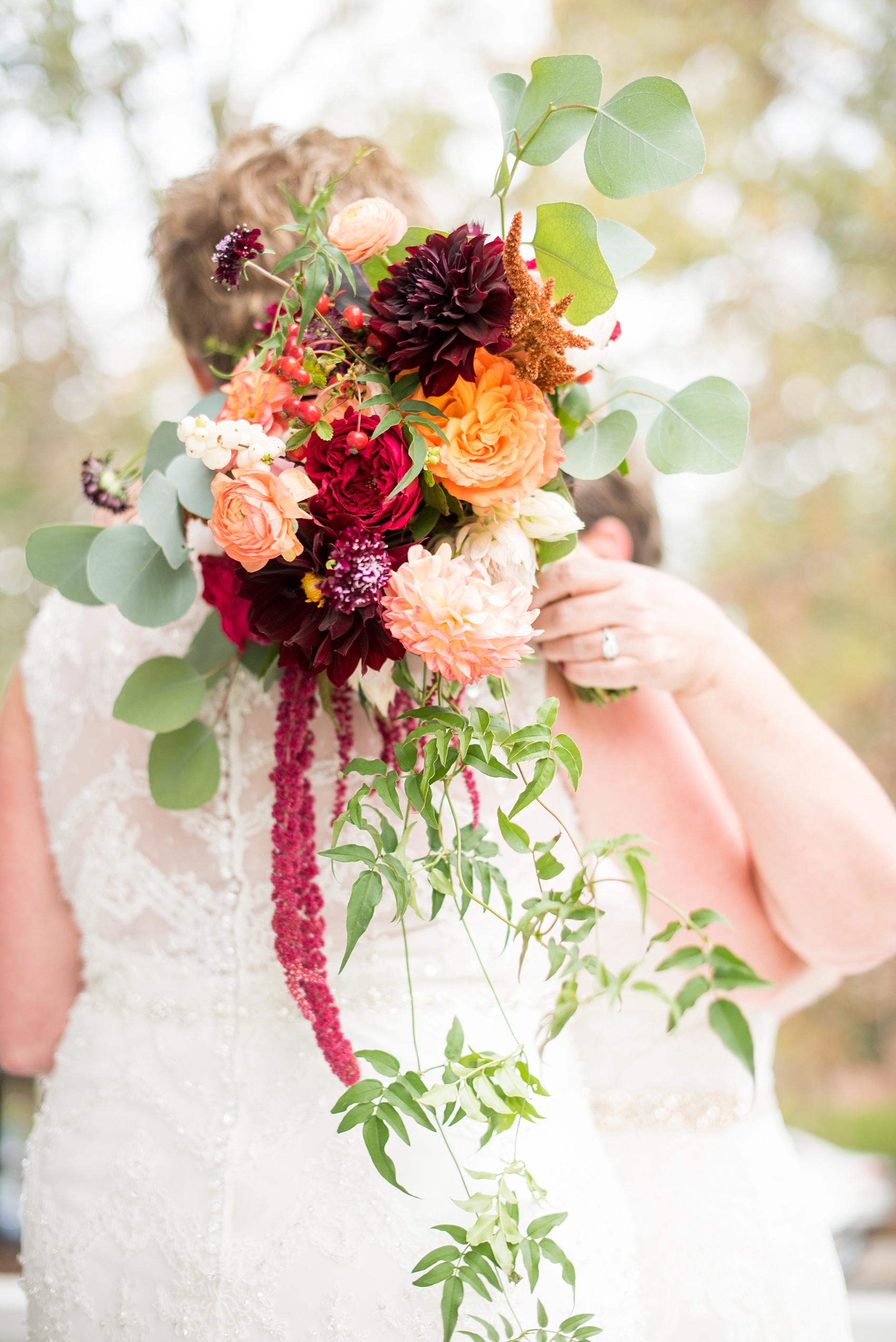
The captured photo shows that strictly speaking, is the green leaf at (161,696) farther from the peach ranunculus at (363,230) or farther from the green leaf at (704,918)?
the green leaf at (704,918)

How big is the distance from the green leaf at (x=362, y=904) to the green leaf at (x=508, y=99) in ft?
2.37

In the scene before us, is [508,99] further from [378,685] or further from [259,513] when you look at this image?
[378,685]

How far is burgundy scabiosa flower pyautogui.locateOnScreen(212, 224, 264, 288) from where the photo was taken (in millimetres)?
923

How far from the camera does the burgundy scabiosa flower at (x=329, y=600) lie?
2.85 ft

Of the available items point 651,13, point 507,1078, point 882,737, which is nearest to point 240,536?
point 507,1078

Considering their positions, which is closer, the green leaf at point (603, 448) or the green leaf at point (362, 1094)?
the green leaf at point (362, 1094)

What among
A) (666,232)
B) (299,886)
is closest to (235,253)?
(299,886)

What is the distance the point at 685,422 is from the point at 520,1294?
969 millimetres

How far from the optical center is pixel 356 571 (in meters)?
0.87

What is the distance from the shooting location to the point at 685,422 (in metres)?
1.05

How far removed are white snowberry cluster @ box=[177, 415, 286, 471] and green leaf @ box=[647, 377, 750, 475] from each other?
0.41m

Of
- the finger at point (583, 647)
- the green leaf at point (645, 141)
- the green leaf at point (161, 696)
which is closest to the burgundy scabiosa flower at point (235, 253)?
the green leaf at point (645, 141)

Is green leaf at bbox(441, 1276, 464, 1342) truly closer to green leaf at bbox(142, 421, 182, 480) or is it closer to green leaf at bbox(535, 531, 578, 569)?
green leaf at bbox(535, 531, 578, 569)

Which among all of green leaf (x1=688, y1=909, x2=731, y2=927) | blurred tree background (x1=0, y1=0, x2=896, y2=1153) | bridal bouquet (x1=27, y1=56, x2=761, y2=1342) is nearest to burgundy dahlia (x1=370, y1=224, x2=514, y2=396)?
bridal bouquet (x1=27, y1=56, x2=761, y2=1342)
